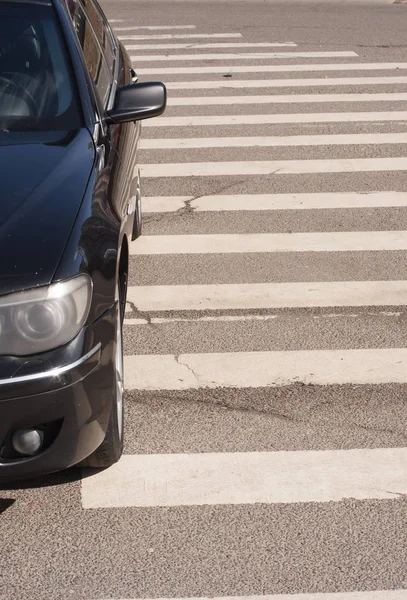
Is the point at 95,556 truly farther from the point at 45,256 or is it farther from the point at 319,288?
the point at 319,288

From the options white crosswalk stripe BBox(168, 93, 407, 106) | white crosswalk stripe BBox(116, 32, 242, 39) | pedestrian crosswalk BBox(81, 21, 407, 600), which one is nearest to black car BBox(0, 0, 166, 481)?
pedestrian crosswalk BBox(81, 21, 407, 600)

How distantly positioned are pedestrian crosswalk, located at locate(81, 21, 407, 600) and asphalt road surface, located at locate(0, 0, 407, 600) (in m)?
0.01

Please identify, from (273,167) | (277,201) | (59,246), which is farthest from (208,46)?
(59,246)

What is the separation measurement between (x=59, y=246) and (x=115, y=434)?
34.6 inches

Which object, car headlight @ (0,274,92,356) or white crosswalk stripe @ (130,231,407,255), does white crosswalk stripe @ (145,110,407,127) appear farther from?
car headlight @ (0,274,92,356)

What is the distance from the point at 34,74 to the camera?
16.4 feet

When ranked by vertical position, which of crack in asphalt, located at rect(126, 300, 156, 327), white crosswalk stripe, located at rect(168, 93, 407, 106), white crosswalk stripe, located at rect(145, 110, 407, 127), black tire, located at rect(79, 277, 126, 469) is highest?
black tire, located at rect(79, 277, 126, 469)

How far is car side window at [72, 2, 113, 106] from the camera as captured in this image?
5289 mm

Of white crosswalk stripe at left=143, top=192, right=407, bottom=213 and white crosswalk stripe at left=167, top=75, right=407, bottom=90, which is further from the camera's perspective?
white crosswalk stripe at left=167, top=75, right=407, bottom=90

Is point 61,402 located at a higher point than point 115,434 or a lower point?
higher

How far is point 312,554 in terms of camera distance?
3732 millimetres

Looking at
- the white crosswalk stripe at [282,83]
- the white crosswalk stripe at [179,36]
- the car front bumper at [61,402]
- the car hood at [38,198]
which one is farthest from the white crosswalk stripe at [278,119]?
the car front bumper at [61,402]

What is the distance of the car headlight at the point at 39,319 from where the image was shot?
11.3 feet

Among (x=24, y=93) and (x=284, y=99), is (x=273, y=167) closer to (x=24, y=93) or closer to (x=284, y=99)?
(x=284, y=99)
